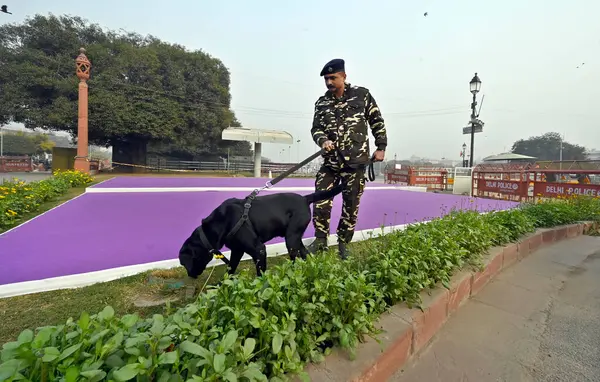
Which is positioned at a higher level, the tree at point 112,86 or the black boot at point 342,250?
the tree at point 112,86

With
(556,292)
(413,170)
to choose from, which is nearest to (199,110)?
(413,170)

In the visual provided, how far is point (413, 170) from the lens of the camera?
16.5 metres

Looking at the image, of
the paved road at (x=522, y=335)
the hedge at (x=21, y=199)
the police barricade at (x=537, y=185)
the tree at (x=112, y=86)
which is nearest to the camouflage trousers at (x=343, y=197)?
the paved road at (x=522, y=335)

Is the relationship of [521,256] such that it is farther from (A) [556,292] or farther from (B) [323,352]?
(B) [323,352]

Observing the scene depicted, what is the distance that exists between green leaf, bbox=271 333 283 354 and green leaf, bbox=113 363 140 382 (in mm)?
427

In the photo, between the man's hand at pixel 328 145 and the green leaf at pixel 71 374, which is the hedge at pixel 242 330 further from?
the man's hand at pixel 328 145

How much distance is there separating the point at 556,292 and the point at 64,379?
3.48 m

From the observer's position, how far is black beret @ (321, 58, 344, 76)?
2799 mm

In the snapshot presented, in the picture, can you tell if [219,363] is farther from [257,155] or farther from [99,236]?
[257,155]

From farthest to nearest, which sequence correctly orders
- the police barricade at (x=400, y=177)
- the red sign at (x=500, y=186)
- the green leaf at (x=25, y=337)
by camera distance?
1. the police barricade at (x=400, y=177)
2. the red sign at (x=500, y=186)
3. the green leaf at (x=25, y=337)

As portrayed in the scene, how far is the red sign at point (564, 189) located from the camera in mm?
7111

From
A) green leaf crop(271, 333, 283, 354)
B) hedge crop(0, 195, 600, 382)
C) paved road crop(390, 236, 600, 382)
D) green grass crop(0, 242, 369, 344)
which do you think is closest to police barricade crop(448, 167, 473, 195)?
paved road crop(390, 236, 600, 382)

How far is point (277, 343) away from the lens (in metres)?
1.06

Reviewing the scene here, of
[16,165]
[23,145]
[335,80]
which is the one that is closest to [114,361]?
[335,80]
